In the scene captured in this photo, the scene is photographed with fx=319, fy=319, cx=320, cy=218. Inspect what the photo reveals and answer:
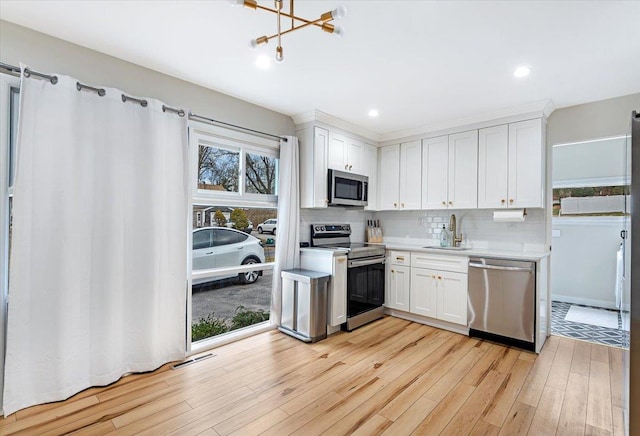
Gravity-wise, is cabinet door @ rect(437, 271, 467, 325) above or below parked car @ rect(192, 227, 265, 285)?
below

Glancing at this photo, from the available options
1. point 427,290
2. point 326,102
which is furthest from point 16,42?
point 427,290

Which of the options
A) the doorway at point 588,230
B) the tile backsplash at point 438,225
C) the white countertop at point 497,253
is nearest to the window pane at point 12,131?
the tile backsplash at point 438,225

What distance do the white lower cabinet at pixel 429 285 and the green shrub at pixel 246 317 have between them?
166 centimetres

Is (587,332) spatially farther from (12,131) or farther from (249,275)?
(12,131)

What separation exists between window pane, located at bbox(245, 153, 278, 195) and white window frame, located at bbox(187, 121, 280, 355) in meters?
0.06

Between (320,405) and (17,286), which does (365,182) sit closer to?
(320,405)

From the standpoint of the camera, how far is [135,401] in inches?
88.4

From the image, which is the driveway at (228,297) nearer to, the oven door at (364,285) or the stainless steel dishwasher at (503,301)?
the oven door at (364,285)

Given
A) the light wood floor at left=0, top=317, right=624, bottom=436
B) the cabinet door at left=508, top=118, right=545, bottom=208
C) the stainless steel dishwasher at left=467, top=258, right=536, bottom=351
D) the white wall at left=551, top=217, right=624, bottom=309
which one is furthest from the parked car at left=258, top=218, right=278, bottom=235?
the white wall at left=551, top=217, right=624, bottom=309

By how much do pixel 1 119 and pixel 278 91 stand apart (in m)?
2.07

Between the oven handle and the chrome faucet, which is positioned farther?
the chrome faucet

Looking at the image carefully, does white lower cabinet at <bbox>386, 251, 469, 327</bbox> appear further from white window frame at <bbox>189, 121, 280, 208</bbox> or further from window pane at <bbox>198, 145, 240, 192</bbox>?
window pane at <bbox>198, 145, 240, 192</bbox>

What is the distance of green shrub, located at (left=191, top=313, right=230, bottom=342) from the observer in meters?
3.18

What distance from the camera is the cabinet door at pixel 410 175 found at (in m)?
4.32
